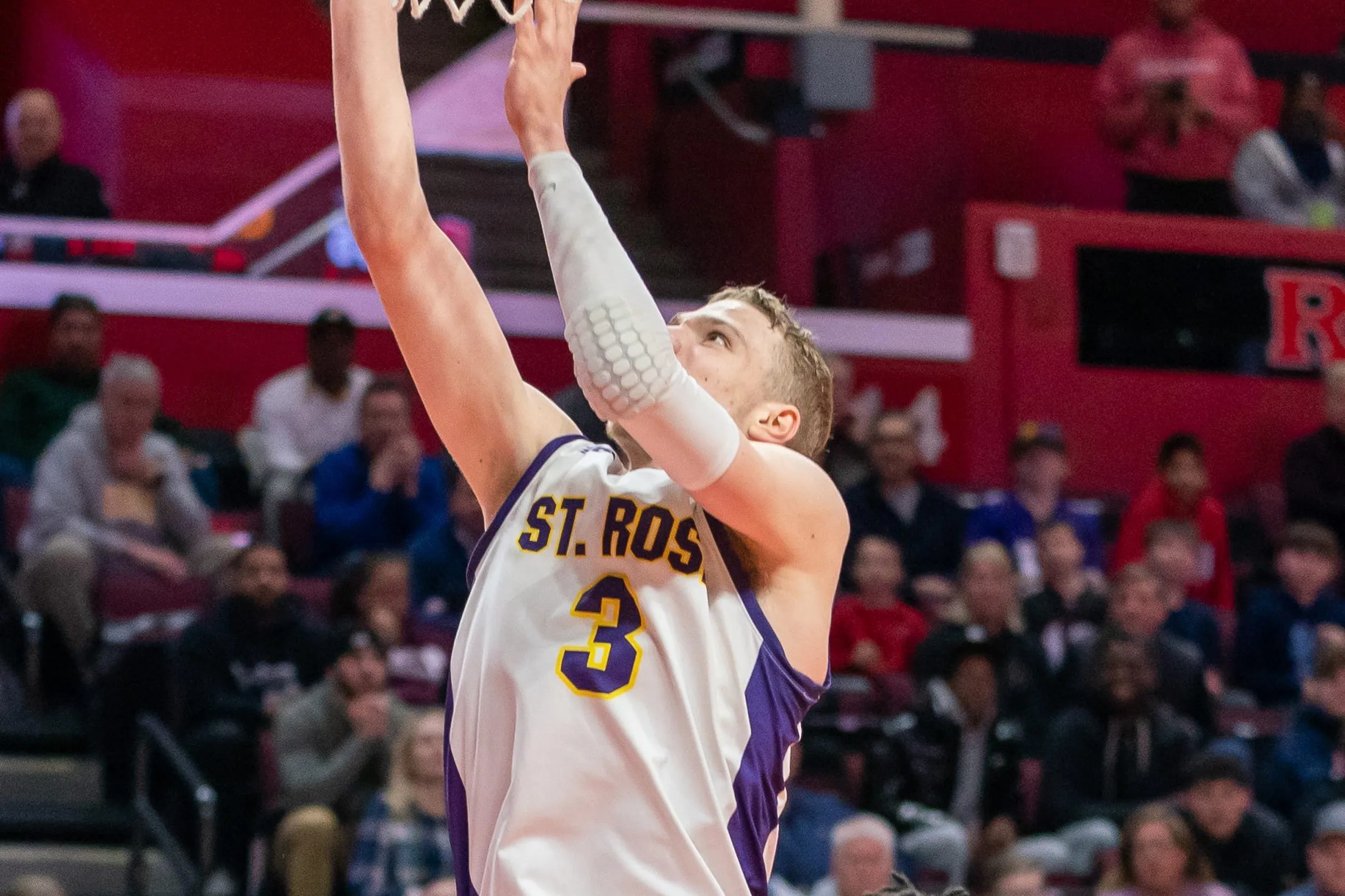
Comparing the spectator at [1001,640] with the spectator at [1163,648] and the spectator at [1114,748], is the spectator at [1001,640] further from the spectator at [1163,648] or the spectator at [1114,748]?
the spectator at [1163,648]

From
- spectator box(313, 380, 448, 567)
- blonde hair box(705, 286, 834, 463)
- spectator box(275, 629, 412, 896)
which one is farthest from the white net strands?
spectator box(313, 380, 448, 567)

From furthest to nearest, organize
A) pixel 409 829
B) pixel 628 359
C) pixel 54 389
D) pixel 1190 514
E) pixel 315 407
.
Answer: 1. pixel 1190 514
2. pixel 315 407
3. pixel 54 389
4. pixel 409 829
5. pixel 628 359

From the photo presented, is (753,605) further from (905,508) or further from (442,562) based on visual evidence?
(905,508)

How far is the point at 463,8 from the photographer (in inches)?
119

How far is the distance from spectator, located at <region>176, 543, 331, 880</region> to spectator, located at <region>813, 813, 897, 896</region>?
2050 millimetres

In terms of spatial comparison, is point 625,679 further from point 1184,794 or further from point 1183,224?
point 1183,224

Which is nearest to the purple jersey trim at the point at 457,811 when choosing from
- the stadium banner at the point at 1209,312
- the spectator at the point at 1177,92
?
the spectator at the point at 1177,92

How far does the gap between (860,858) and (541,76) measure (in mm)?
4692

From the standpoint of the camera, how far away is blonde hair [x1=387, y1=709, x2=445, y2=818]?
708 cm

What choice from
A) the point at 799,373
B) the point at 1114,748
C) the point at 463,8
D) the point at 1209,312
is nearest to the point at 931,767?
the point at 1114,748

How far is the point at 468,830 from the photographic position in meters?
2.92

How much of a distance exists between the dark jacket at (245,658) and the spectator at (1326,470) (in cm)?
514

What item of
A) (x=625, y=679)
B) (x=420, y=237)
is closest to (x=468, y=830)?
(x=625, y=679)

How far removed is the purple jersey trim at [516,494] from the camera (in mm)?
3000
